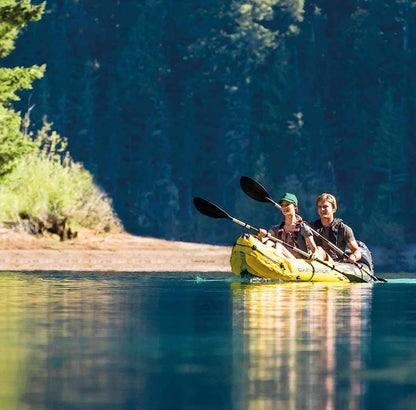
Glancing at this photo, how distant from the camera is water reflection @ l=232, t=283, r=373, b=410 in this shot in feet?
39.7

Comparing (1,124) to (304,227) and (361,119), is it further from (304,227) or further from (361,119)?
(361,119)

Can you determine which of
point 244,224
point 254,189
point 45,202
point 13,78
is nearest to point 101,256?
point 45,202

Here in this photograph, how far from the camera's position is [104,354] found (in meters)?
14.8

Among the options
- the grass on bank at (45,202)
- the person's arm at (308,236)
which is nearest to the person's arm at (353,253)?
the person's arm at (308,236)

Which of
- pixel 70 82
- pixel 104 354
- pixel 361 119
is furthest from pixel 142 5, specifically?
pixel 104 354

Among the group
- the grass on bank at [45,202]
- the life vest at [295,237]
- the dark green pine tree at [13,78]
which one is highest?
the dark green pine tree at [13,78]

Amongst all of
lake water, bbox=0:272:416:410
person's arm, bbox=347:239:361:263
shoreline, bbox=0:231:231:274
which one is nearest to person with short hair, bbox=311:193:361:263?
person's arm, bbox=347:239:361:263

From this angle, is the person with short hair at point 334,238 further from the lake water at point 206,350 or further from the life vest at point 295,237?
the lake water at point 206,350

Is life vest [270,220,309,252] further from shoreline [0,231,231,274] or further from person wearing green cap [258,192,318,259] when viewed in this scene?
shoreline [0,231,231,274]

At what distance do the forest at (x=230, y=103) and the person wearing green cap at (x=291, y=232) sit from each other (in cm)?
2916

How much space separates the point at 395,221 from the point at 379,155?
368 centimetres

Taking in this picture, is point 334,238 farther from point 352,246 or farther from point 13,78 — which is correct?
point 13,78

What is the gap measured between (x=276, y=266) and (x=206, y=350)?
40.0 feet

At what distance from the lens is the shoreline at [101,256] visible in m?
34.6
